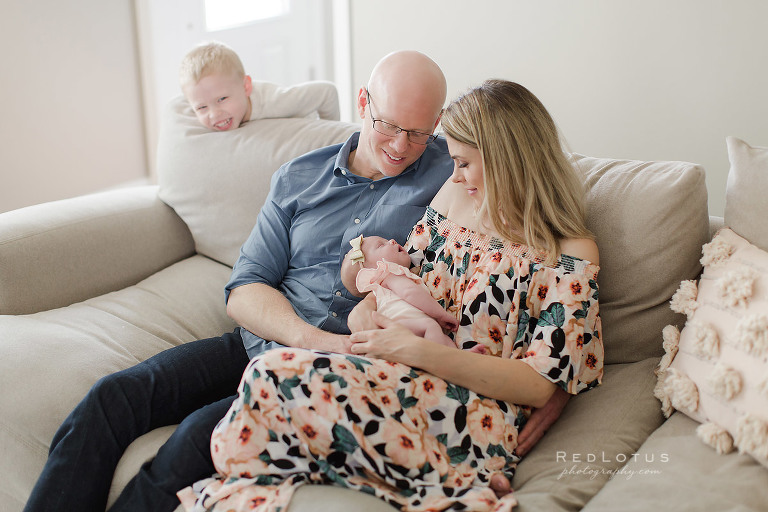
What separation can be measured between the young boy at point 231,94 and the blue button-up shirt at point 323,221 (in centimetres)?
36

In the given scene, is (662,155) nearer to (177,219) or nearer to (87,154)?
(177,219)

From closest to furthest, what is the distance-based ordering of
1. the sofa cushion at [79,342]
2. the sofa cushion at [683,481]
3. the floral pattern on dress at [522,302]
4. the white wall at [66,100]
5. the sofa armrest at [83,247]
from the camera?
the sofa cushion at [683,481] → the floral pattern on dress at [522,302] → the sofa cushion at [79,342] → the sofa armrest at [83,247] → the white wall at [66,100]

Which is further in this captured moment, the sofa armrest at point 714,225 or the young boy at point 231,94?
the young boy at point 231,94

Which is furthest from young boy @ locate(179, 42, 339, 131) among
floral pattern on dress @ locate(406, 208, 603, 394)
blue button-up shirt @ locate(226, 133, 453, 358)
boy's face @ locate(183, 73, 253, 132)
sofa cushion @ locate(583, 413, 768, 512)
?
sofa cushion @ locate(583, 413, 768, 512)

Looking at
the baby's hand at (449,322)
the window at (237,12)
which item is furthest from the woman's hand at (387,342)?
the window at (237,12)

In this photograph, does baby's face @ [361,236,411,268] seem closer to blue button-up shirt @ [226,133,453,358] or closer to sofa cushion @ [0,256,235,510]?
Result: blue button-up shirt @ [226,133,453,358]

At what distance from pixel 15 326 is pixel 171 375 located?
46 centimetres

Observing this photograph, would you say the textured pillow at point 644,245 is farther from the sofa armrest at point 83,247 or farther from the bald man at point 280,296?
the sofa armrest at point 83,247

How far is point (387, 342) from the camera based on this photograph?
1.33m

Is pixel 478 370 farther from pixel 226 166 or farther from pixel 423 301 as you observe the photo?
pixel 226 166

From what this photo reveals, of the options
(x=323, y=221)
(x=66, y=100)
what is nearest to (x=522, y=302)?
(x=323, y=221)

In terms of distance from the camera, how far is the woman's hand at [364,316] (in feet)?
4.77

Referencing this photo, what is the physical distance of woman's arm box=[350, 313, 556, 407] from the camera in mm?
1274

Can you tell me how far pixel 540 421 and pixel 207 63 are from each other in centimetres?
142
